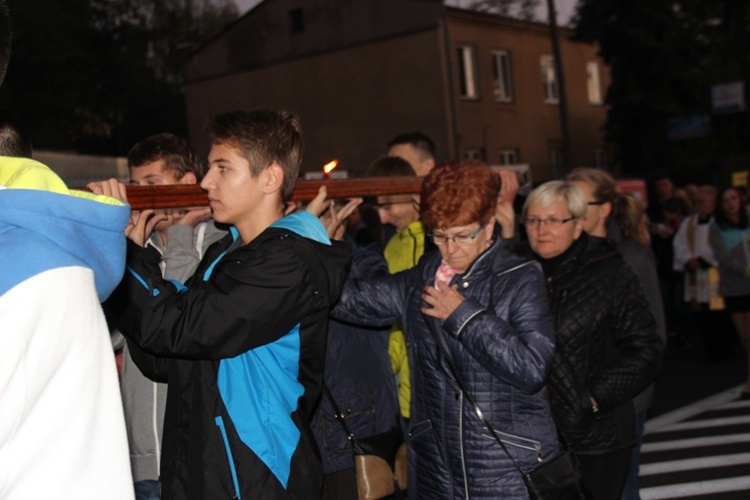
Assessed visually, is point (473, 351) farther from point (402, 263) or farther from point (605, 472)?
point (402, 263)

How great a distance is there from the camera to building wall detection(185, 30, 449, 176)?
26.6 m

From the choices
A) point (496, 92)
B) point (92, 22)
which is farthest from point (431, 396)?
point (92, 22)

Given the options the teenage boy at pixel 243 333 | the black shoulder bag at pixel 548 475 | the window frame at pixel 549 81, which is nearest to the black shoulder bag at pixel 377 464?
the black shoulder bag at pixel 548 475

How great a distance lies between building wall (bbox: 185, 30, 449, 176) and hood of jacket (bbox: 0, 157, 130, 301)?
79.5ft

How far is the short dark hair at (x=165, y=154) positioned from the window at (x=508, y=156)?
2607cm

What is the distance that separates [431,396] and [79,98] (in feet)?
117

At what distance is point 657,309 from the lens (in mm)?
5363

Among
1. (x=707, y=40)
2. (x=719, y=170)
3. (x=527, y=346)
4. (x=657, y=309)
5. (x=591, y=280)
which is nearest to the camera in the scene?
(x=527, y=346)

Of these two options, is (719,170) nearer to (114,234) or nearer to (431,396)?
(431,396)

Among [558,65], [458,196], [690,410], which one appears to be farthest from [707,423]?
[558,65]

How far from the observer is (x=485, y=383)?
3242mm

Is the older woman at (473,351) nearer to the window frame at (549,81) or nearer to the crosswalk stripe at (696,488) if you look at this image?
the crosswalk stripe at (696,488)

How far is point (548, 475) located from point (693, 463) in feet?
15.1

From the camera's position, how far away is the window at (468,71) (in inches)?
1110
